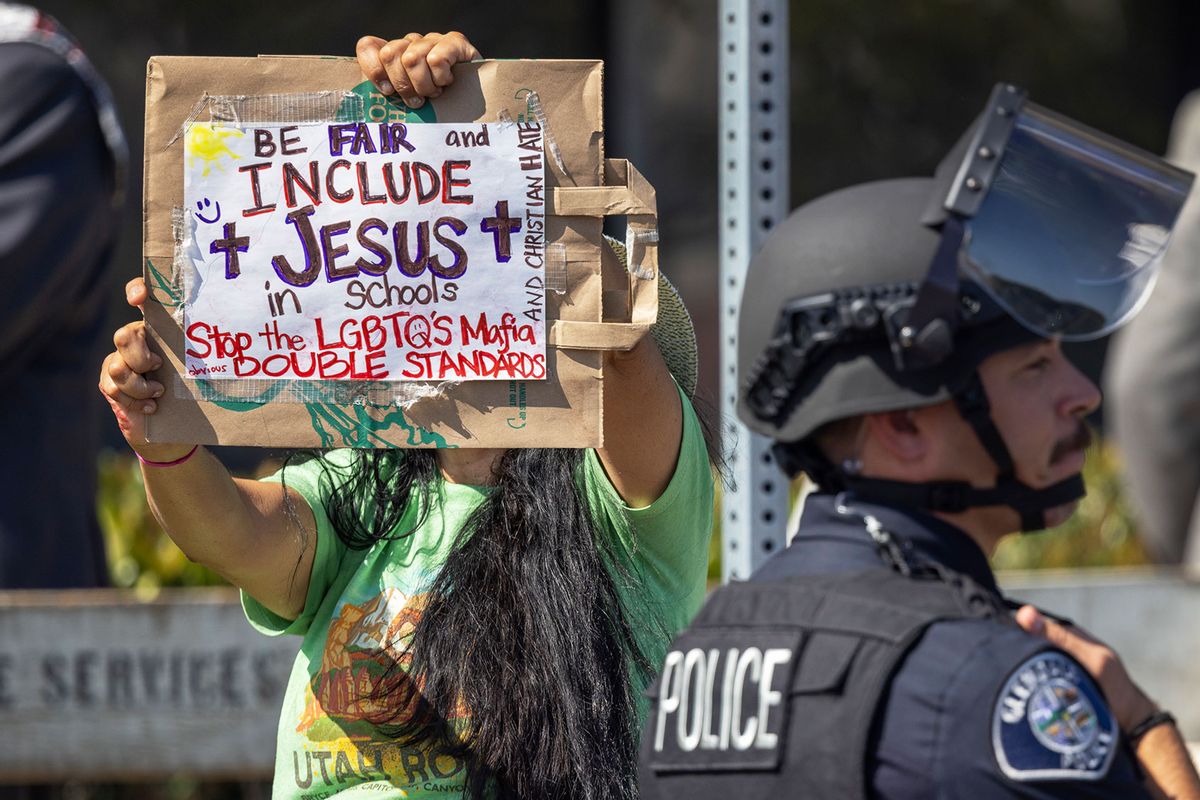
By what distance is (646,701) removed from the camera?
76.7 inches

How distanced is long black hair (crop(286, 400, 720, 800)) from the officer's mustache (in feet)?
2.15

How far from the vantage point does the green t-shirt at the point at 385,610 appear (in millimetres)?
1909

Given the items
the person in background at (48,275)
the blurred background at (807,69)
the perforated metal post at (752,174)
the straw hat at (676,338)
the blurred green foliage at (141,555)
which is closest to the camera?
the straw hat at (676,338)

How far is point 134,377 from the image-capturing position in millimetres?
1827

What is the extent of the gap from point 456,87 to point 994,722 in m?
0.96

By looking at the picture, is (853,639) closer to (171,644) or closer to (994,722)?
(994,722)

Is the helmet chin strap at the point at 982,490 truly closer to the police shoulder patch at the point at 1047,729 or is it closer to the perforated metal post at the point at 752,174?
the police shoulder patch at the point at 1047,729

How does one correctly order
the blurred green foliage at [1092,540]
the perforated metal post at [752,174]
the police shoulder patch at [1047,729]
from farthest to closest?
the blurred green foliage at [1092,540] < the perforated metal post at [752,174] < the police shoulder patch at [1047,729]

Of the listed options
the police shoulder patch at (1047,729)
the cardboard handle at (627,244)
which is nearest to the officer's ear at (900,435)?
the police shoulder patch at (1047,729)

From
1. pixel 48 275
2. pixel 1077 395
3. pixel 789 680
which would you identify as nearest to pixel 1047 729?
pixel 789 680

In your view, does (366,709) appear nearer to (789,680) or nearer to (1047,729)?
(789,680)

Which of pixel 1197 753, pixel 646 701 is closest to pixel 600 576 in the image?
pixel 646 701

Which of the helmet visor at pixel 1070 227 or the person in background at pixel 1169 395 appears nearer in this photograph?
the helmet visor at pixel 1070 227

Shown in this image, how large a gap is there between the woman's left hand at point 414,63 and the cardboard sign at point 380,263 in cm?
2
